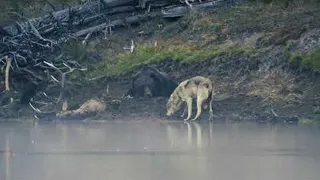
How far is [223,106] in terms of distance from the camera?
20.4m

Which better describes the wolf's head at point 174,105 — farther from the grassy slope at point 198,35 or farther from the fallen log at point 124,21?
the fallen log at point 124,21

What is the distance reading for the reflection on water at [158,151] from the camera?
481 inches

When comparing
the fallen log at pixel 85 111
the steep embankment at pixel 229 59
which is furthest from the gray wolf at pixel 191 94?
the fallen log at pixel 85 111

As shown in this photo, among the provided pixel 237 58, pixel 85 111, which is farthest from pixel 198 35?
pixel 85 111

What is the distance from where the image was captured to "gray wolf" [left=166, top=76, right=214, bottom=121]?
791 inches

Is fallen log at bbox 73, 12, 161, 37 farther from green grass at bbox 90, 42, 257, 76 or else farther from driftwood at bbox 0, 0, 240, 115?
green grass at bbox 90, 42, 257, 76

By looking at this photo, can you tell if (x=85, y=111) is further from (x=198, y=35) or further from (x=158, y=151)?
(x=158, y=151)

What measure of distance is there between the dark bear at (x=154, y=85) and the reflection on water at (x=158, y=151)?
2155mm

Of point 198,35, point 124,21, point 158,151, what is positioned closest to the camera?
point 158,151

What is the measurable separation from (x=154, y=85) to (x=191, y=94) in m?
1.56

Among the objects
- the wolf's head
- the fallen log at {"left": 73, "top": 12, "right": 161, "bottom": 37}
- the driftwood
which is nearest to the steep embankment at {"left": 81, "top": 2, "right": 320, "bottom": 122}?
the wolf's head

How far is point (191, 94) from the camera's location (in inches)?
802

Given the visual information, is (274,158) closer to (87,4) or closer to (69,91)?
(69,91)

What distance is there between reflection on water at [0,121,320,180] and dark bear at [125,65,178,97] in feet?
7.07
